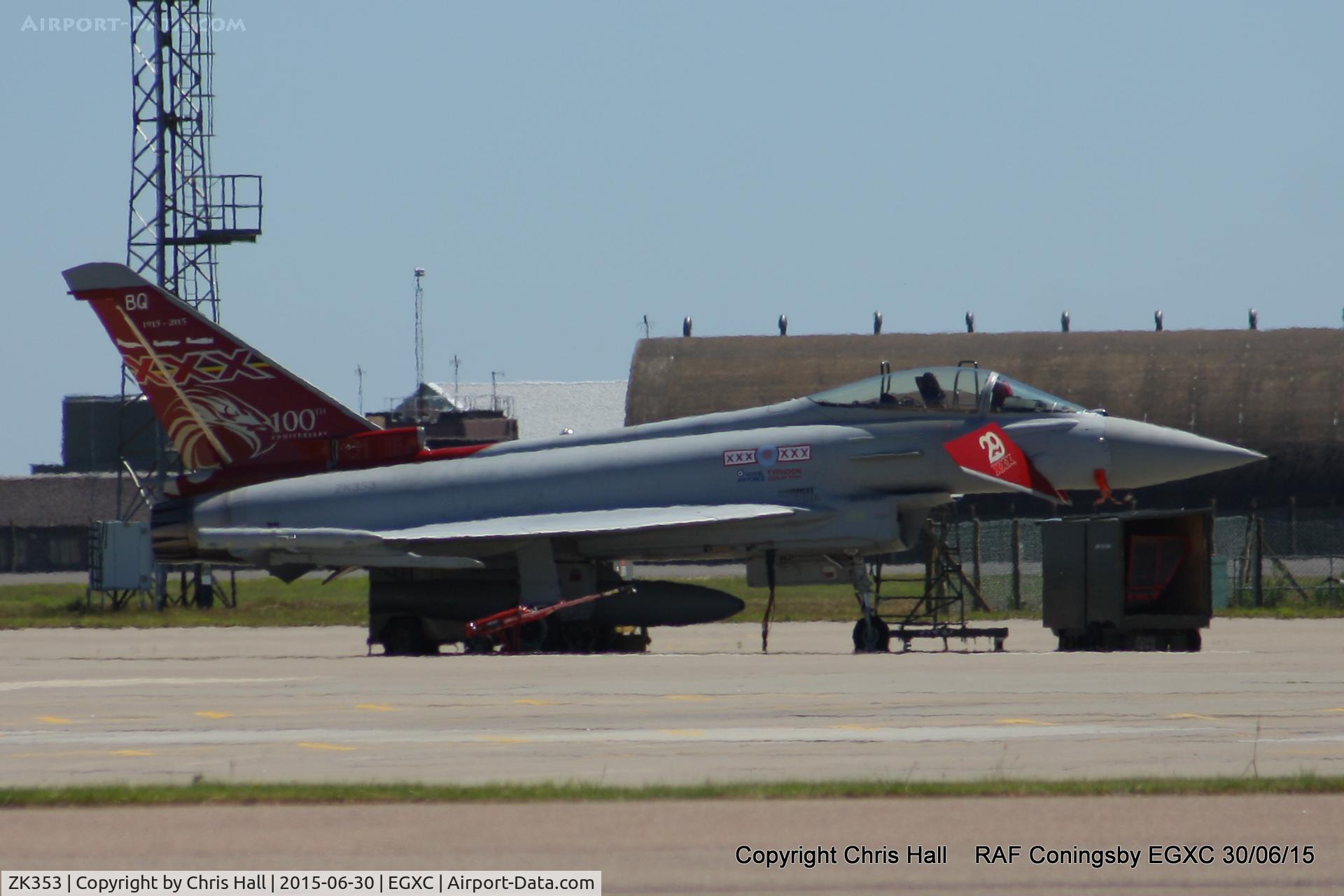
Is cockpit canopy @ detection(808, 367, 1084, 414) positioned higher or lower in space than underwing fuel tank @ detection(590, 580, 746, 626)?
higher

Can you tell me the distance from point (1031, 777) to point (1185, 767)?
91 cm

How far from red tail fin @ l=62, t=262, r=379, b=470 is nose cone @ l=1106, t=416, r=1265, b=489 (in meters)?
9.86

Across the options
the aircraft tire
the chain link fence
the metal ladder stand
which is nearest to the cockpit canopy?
the metal ladder stand

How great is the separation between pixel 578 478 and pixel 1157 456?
281 inches

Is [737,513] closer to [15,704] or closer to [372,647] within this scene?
[372,647]

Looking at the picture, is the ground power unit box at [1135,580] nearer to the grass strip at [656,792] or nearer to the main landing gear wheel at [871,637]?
the main landing gear wheel at [871,637]

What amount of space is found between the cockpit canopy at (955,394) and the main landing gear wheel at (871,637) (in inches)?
105

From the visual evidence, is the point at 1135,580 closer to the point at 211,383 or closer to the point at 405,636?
the point at 405,636

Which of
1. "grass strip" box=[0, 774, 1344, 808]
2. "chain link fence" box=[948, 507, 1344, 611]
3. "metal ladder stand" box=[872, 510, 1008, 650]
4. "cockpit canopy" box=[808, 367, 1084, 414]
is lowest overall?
"chain link fence" box=[948, 507, 1344, 611]

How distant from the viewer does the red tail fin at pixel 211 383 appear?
21.8 m

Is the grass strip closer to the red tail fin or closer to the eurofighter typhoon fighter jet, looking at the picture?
the eurofighter typhoon fighter jet

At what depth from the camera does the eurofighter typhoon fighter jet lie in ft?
63.7

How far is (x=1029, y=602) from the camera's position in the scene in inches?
1244

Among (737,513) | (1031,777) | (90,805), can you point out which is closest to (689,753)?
(1031,777)
